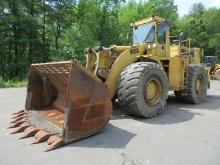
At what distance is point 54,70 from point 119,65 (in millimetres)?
1533

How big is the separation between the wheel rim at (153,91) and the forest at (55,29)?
1568cm

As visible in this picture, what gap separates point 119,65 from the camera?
676 centimetres

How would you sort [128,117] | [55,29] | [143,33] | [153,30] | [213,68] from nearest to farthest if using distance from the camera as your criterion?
[128,117] → [153,30] → [143,33] → [213,68] → [55,29]

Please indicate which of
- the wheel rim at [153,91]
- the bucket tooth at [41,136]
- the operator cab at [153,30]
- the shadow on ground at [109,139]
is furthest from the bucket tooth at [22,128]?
the operator cab at [153,30]

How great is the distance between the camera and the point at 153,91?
700 centimetres

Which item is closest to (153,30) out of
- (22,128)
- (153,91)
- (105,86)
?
(153,91)

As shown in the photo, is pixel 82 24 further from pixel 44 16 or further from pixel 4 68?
pixel 4 68

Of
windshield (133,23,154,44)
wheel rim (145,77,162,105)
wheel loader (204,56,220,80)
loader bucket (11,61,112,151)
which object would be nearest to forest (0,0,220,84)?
wheel loader (204,56,220,80)

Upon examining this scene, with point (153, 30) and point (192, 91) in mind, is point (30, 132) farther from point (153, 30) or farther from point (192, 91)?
point (192, 91)

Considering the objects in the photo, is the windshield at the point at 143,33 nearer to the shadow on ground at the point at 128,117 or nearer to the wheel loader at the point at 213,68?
the shadow on ground at the point at 128,117

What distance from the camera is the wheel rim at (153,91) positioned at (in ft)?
22.1

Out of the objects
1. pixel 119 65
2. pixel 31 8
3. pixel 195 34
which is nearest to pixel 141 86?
pixel 119 65

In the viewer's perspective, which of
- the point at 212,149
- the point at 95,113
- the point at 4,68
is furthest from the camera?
the point at 4,68

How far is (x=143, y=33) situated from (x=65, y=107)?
4.08 meters
